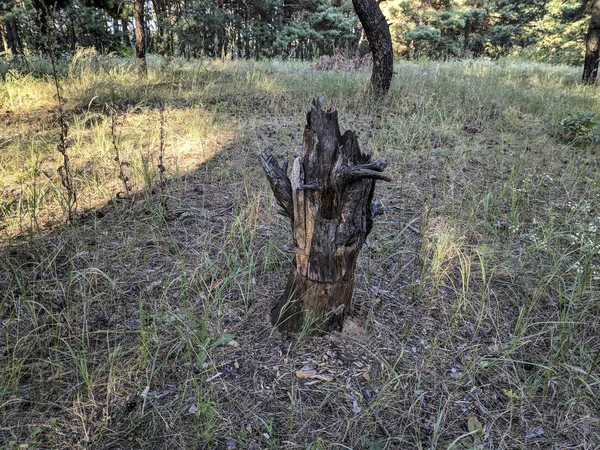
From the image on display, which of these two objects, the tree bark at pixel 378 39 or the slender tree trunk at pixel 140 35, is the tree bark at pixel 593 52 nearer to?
the tree bark at pixel 378 39

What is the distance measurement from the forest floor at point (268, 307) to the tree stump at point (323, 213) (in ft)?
0.61

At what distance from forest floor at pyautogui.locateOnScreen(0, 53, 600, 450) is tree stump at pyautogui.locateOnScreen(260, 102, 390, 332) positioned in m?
0.19

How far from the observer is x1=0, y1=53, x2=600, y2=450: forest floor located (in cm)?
167

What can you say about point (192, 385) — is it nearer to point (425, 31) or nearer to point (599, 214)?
point (599, 214)

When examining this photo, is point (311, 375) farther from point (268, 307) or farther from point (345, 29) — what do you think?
point (345, 29)

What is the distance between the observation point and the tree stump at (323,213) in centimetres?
178

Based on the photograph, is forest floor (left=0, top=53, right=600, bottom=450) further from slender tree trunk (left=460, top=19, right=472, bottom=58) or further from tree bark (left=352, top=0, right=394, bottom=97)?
slender tree trunk (left=460, top=19, right=472, bottom=58)

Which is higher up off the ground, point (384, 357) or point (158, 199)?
point (158, 199)

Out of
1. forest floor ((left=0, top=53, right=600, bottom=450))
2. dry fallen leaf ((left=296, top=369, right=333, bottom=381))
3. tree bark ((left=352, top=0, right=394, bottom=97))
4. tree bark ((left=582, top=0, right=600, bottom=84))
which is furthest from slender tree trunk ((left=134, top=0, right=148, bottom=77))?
tree bark ((left=582, top=0, right=600, bottom=84))

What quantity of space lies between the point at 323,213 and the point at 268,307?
2.64 ft

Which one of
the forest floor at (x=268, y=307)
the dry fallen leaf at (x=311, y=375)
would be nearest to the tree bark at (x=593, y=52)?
the forest floor at (x=268, y=307)

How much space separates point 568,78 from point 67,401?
11669mm

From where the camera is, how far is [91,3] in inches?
354

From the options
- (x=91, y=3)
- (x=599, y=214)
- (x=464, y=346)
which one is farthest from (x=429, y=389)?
(x=91, y=3)
